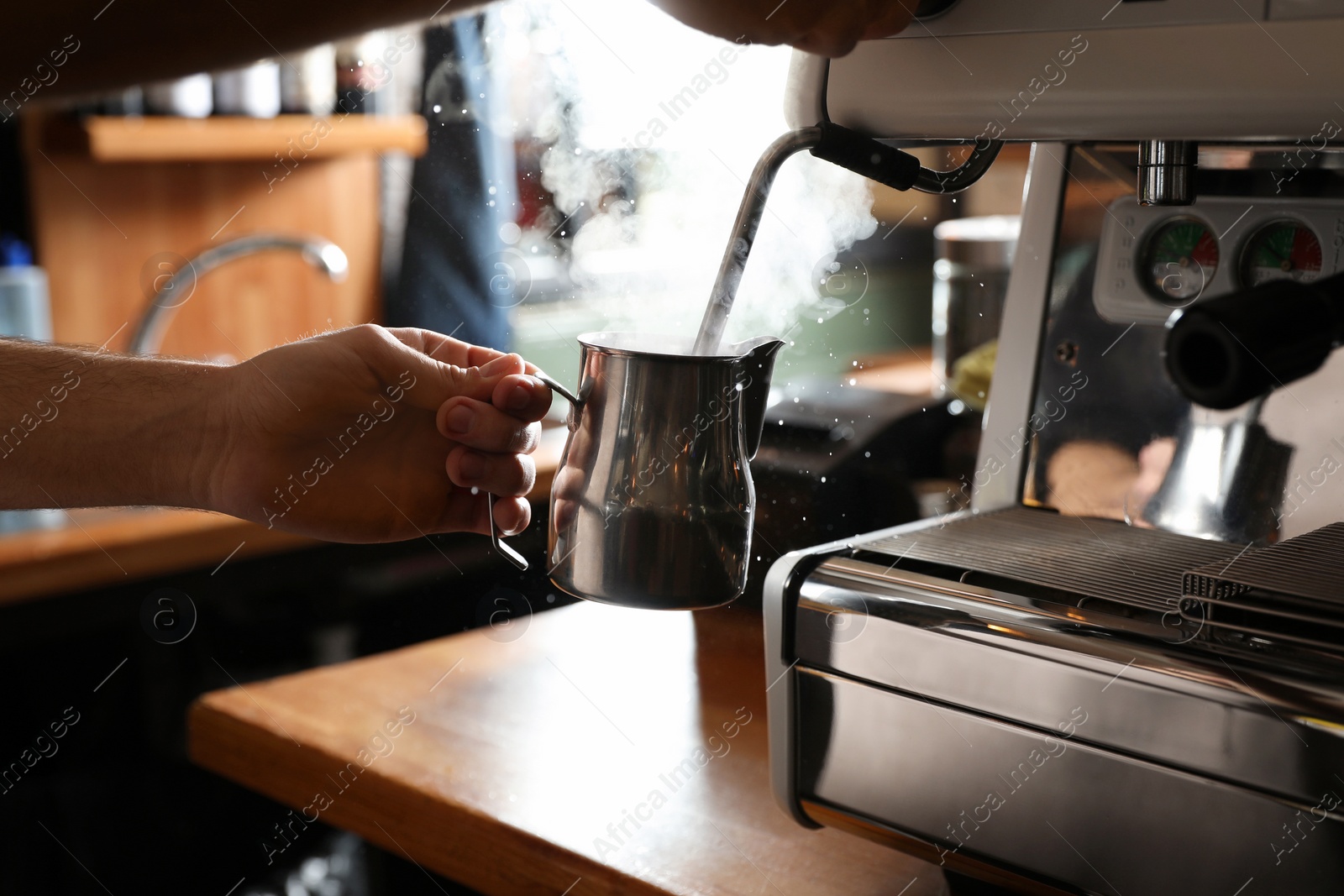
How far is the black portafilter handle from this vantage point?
1.40 feet

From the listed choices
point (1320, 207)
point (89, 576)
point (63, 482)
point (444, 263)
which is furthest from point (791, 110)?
point (444, 263)

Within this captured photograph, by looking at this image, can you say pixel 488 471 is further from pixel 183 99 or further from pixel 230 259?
pixel 183 99

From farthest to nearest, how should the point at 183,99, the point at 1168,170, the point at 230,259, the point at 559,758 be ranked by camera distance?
the point at 183,99 < the point at 230,259 < the point at 559,758 < the point at 1168,170

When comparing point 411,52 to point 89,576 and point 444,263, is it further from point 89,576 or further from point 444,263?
point 89,576

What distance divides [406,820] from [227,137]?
5.60 ft

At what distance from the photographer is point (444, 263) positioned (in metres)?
1.83

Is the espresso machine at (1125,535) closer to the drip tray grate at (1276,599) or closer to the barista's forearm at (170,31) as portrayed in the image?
the drip tray grate at (1276,599)

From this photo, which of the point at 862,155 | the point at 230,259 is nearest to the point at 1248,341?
the point at 862,155

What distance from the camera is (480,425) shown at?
2.20ft

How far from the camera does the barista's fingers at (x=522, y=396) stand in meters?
0.65

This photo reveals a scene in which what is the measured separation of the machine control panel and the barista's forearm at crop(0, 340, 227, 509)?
1.81ft

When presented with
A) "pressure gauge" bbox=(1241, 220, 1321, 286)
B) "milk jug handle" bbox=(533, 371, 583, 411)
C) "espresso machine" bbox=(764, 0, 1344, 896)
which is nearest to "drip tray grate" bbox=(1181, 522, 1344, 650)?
"espresso machine" bbox=(764, 0, 1344, 896)

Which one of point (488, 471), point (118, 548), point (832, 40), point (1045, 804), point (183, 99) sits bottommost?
point (118, 548)

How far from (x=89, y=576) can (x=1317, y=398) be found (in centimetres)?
129
